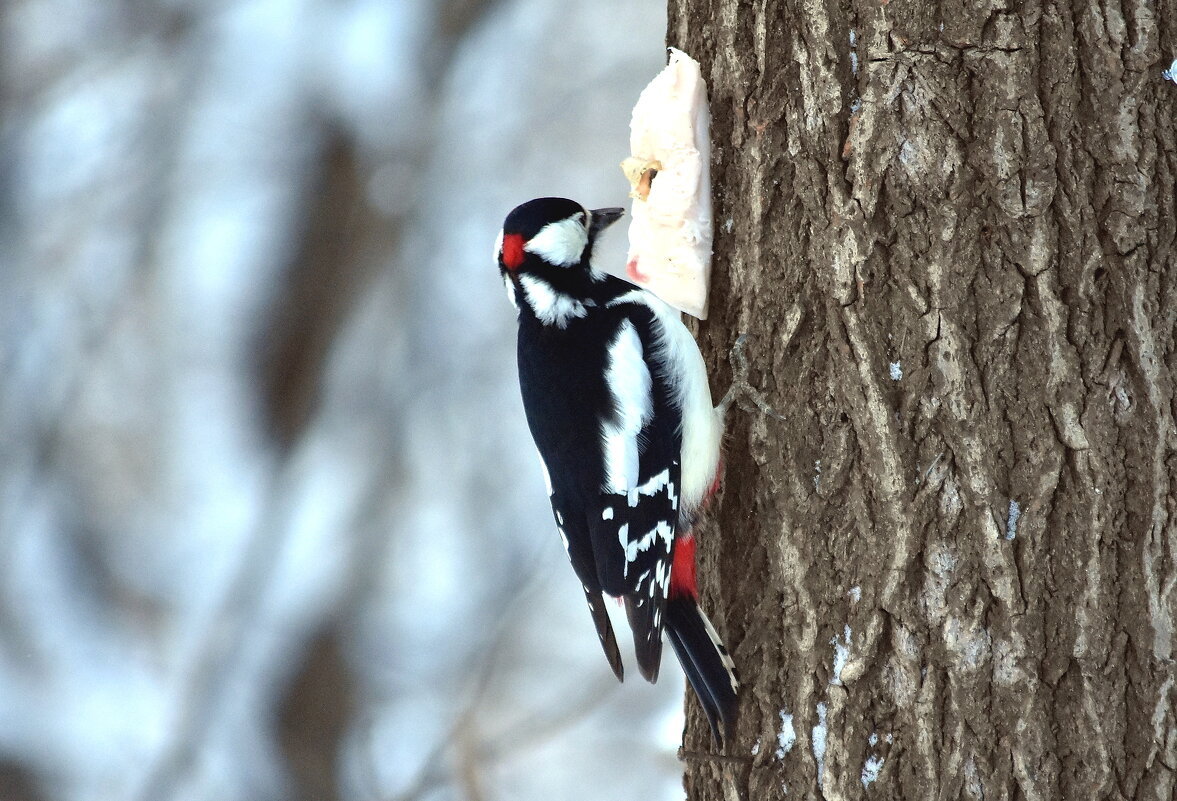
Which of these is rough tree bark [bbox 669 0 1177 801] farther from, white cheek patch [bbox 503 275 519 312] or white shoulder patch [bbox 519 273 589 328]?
white cheek patch [bbox 503 275 519 312]

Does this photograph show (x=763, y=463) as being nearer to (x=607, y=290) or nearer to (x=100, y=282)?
(x=607, y=290)

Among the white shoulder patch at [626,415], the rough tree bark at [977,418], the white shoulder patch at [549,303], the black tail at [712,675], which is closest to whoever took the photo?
the rough tree bark at [977,418]

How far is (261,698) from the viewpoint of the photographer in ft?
14.8

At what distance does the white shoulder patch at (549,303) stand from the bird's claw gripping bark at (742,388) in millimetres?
451

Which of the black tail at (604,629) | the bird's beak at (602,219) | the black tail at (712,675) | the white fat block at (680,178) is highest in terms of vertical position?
the bird's beak at (602,219)

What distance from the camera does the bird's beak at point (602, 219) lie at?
8.32ft

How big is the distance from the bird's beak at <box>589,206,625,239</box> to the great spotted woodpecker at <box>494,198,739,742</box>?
0.21 metres

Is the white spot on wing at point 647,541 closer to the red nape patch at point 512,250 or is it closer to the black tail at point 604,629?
the black tail at point 604,629

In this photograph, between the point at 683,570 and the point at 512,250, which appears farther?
the point at 512,250

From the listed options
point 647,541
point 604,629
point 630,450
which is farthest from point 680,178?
point 604,629

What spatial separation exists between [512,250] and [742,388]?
73 centimetres

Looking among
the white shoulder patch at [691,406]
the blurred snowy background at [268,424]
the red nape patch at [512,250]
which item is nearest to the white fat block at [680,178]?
the white shoulder patch at [691,406]

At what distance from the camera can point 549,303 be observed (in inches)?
95.6

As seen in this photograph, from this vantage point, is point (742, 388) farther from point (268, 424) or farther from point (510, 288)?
point (268, 424)
